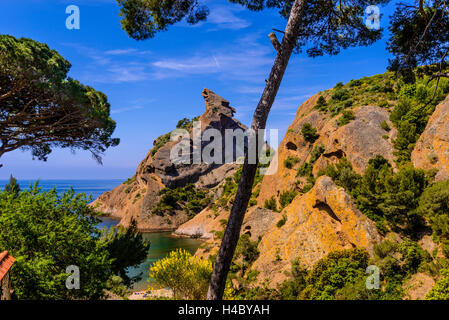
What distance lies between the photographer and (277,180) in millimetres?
32500

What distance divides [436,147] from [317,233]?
364 inches

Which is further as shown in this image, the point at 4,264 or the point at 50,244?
the point at 50,244

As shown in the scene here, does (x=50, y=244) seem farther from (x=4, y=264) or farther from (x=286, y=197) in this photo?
(x=286, y=197)

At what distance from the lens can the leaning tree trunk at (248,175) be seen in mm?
6086

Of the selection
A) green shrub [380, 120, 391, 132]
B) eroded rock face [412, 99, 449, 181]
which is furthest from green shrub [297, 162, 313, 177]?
eroded rock face [412, 99, 449, 181]

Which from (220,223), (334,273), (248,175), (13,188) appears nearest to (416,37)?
(248,175)

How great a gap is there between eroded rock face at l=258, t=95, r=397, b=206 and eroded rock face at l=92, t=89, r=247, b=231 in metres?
33.6

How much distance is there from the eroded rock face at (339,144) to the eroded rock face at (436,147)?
9.55 ft

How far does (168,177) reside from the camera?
66.9 meters

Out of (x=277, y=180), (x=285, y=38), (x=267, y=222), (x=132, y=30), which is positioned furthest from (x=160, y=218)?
(x=285, y=38)

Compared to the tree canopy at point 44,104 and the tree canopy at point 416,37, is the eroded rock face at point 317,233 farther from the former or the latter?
the tree canopy at point 44,104

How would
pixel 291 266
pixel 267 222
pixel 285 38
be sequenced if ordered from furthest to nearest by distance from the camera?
1. pixel 267 222
2. pixel 291 266
3. pixel 285 38
